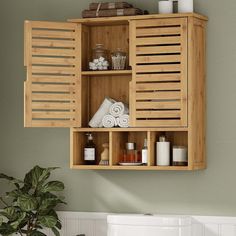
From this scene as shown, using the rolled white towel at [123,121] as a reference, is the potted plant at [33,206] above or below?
below

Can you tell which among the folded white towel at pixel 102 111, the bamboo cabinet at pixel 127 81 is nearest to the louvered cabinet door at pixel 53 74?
the bamboo cabinet at pixel 127 81

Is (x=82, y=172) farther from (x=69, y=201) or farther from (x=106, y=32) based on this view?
(x=106, y=32)

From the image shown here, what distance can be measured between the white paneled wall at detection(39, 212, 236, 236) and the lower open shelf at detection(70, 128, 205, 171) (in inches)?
12.9

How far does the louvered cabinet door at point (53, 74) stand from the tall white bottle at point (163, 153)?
49 cm

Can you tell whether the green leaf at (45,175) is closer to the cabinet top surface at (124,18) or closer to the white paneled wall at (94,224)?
the white paneled wall at (94,224)

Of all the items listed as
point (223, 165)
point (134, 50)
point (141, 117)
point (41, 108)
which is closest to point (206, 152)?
point (223, 165)

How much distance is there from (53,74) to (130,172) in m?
0.76

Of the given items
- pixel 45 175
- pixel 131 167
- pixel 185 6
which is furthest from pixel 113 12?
pixel 45 175

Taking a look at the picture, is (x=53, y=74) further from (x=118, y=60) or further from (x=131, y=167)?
(x=131, y=167)

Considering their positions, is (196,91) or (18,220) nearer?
(196,91)

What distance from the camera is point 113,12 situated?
4.12m

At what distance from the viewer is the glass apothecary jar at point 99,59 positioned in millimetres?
4195

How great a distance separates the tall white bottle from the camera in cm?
406

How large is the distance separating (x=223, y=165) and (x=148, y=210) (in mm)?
536
